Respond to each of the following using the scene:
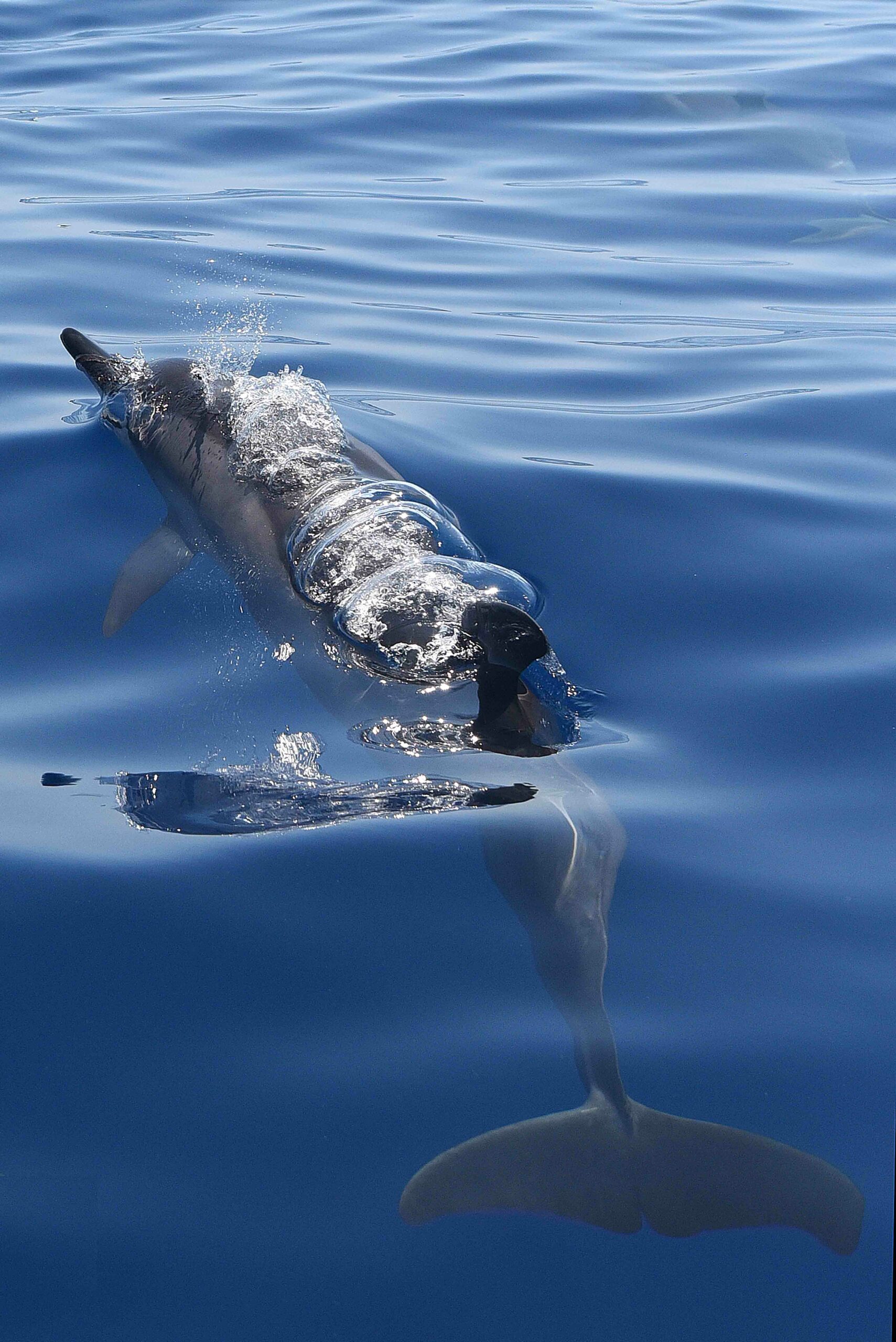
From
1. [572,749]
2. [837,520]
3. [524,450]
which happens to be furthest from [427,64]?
[572,749]

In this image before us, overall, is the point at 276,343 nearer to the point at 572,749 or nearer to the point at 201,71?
the point at 572,749

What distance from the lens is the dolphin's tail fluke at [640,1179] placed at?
3055 mm

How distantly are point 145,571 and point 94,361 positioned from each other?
2.75 meters

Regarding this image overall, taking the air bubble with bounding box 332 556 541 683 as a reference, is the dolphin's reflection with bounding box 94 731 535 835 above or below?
below

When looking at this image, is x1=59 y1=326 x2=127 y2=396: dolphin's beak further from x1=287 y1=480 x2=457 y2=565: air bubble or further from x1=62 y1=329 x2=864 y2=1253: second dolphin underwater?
x1=287 y1=480 x2=457 y2=565: air bubble

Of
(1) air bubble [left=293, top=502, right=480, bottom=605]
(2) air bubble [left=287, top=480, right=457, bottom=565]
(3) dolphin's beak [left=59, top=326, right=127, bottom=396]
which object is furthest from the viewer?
(3) dolphin's beak [left=59, top=326, right=127, bottom=396]

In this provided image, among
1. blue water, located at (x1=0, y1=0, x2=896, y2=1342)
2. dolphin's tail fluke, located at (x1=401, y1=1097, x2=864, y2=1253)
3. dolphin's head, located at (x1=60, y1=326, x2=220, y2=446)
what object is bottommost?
dolphin's tail fluke, located at (x1=401, y1=1097, x2=864, y2=1253)

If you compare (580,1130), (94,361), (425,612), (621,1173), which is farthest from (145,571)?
(621,1173)

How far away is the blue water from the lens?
299 cm

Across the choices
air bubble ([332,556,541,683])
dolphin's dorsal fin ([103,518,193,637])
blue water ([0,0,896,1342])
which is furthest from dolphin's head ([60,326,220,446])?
air bubble ([332,556,541,683])

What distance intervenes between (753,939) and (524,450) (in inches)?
157

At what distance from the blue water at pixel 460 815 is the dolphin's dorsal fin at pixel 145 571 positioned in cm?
8

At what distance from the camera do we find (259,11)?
2195cm

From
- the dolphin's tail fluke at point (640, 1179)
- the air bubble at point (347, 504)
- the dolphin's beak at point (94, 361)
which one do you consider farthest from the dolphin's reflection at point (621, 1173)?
the dolphin's beak at point (94, 361)
